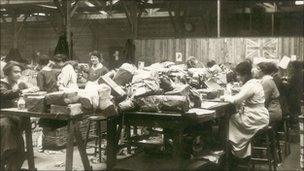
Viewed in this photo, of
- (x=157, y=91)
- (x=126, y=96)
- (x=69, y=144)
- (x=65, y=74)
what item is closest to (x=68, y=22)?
(x=65, y=74)

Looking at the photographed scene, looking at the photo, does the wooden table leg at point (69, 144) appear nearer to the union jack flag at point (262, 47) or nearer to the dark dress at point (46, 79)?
the dark dress at point (46, 79)

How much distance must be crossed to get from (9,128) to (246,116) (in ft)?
11.8

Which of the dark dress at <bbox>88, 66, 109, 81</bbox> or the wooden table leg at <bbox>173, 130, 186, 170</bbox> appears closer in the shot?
the wooden table leg at <bbox>173, 130, 186, 170</bbox>

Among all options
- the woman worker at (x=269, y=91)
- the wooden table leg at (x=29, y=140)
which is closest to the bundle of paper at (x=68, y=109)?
the wooden table leg at (x=29, y=140)

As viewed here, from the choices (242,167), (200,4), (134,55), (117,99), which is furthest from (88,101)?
(200,4)

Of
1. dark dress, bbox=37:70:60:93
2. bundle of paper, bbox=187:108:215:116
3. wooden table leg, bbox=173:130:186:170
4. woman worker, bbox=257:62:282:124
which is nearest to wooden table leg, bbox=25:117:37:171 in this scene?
wooden table leg, bbox=173:130:186:170

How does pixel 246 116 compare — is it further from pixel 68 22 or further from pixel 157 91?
pixel 68 22

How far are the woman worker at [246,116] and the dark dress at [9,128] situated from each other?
10.4ft

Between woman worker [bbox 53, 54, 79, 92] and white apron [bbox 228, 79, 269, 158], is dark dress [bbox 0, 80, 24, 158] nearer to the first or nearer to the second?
woman worker [bbox 53, 54, 79, 92]

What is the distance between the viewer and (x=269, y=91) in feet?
25.4

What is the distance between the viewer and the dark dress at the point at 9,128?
607 centimetres

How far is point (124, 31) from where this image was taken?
890 inches

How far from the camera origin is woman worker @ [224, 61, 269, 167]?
6.89 metres

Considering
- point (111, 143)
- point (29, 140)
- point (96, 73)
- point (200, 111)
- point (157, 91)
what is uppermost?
point (96, 73)
